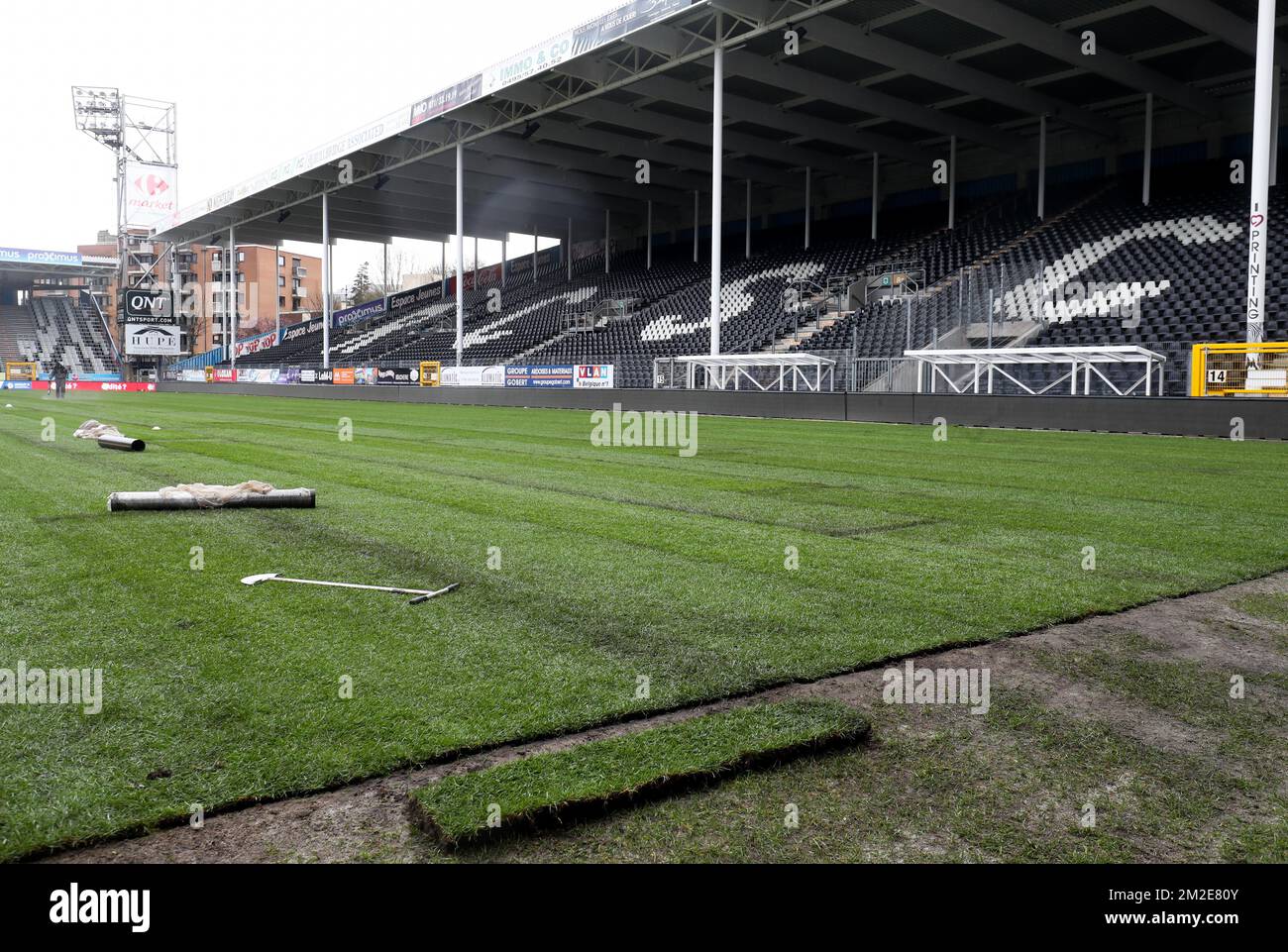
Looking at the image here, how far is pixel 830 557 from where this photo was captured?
19.8ft

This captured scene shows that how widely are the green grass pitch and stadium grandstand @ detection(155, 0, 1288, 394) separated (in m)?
13.7

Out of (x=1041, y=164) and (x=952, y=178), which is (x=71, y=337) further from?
(x=1041, y=164)

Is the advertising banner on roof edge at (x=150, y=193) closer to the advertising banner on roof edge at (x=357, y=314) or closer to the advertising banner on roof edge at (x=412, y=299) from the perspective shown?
the advertising banner on roof edge at (x=357, y=314)

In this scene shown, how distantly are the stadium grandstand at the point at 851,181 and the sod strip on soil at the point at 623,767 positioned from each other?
1871 cm

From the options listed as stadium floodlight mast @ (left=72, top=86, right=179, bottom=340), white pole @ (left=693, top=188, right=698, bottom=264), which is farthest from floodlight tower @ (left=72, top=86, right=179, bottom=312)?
white pole @ (left=693, top=188, right=698, bottom=264)

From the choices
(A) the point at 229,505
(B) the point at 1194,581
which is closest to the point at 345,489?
(A) the point at 229,505

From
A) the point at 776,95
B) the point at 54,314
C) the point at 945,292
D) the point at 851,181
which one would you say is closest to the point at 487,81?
the point at 776,95

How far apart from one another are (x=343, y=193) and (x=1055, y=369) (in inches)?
1612

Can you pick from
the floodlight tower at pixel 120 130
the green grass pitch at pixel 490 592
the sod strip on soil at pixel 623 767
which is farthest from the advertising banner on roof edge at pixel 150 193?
the sod strip on soil at pixel 623 767

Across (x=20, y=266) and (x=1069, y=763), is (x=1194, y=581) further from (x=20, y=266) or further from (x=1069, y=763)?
(x=20, y=266)

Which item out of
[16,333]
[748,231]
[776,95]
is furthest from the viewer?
[16,333]

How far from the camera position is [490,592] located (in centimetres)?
→ 504

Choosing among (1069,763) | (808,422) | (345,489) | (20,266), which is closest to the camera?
(1069,763)

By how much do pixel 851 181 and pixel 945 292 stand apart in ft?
61.8
